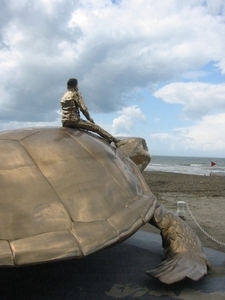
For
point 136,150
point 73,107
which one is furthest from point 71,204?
point 136,150

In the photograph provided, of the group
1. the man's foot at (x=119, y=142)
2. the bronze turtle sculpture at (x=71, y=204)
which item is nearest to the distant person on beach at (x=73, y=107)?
the bronze turtle sculpture at (x=71, y=204)

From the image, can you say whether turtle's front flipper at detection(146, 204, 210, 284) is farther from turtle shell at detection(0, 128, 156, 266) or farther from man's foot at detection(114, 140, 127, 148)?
man's foot at detection(114, 140, 127, 148)

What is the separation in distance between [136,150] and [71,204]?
2074 millimetres

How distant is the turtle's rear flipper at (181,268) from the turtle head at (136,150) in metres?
1.63

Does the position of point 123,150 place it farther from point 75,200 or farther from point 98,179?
point 75,200

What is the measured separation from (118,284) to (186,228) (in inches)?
41.5

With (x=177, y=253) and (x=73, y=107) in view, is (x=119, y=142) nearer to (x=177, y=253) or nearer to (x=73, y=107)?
(x=73, y=107)

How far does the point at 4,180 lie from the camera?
2459 millimetres

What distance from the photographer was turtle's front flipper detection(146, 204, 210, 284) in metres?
2.85

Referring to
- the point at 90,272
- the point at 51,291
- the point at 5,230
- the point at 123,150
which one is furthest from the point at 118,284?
the point at 123,150

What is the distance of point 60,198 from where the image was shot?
2.55m

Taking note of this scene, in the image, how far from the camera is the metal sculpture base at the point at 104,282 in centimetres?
270

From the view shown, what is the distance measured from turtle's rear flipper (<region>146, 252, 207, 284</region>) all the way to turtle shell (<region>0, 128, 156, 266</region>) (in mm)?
473

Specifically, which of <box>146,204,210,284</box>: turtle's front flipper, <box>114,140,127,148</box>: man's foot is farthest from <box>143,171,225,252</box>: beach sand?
<box>114,140,127,148</box>: man's foot
